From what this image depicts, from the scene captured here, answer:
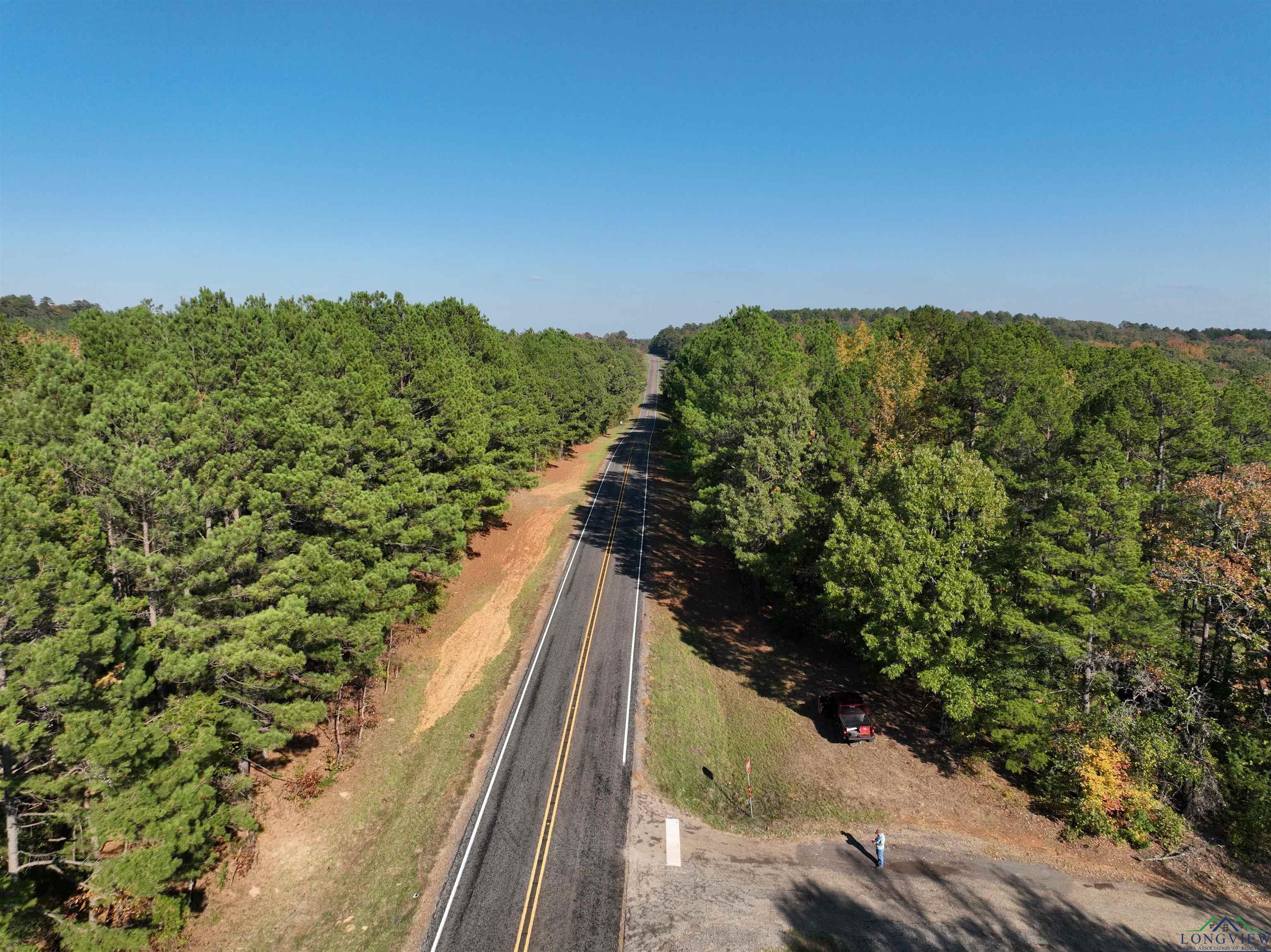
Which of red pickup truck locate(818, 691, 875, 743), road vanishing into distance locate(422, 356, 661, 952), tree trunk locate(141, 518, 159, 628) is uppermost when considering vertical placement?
tree trunk locate(141, 518, 159, 628)

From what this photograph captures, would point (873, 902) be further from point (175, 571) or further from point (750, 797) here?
point (175, 571)

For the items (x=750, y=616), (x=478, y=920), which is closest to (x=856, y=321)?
(x=750, y=616)

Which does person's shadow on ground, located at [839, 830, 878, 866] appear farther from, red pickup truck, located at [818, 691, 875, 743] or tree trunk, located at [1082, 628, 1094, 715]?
tree trunk, located at [1082, 628, 1094, 715]

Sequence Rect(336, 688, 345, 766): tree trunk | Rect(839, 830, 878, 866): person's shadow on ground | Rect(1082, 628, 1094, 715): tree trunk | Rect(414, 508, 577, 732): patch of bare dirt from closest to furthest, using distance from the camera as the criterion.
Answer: Rect(839, 830, 878, 866): person's shadow on ground, Rect(1082, 628, 1094, 715): tree trunk, Rect(336, 688, 345, 766): tree trunk, Rect(414, 508, 577, 732): patch of bare dirt

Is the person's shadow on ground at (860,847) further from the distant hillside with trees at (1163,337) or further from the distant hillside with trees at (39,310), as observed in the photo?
the distant hillside with trees at (39,310)

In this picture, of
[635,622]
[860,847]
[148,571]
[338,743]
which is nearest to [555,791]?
[338,743]


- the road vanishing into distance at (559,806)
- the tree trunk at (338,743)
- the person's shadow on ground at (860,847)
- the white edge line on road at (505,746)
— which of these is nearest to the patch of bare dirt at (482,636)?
the white edge line on road at (505,746)

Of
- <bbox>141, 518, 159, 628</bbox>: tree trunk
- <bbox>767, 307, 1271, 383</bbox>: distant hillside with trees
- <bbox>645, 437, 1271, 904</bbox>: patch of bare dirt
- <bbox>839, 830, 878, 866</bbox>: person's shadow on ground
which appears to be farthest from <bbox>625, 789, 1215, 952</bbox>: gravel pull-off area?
<bbox>767, 307, 1271, 383</bbox>: distant hillside with trees
